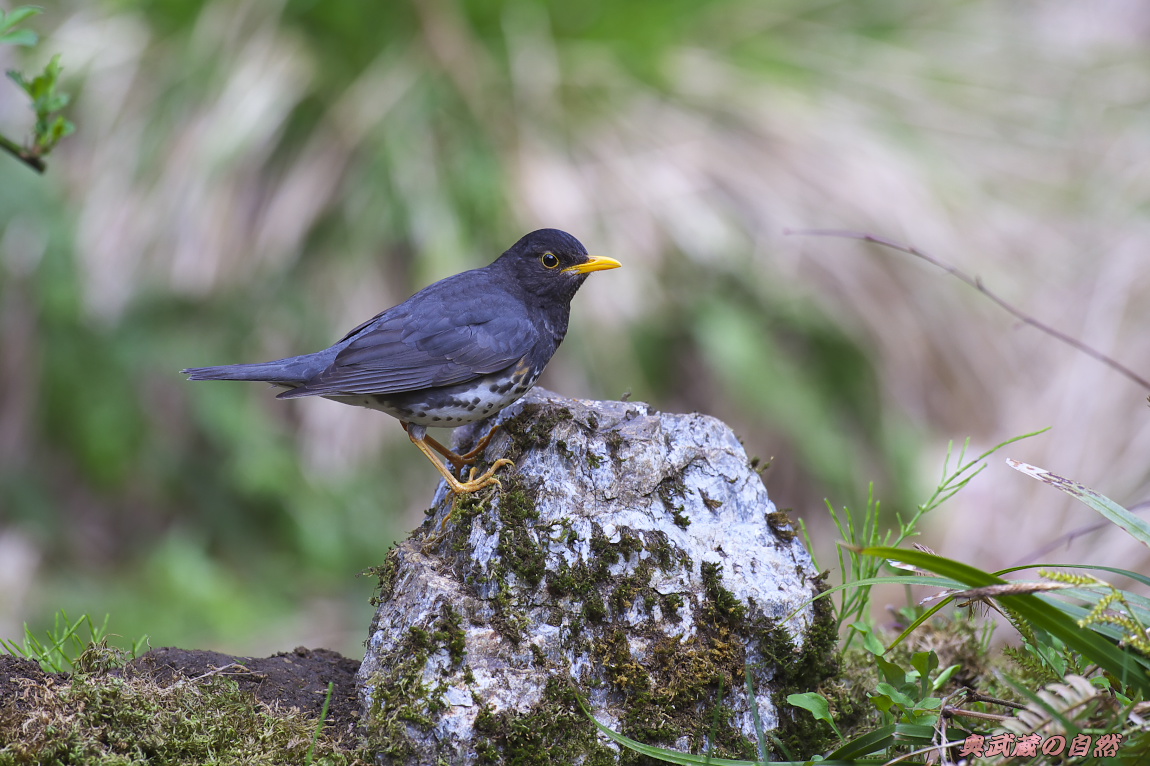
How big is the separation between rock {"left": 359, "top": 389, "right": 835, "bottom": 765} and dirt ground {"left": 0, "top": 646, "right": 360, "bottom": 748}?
0.38 ft

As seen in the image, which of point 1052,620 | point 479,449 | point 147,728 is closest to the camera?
point 1052,620

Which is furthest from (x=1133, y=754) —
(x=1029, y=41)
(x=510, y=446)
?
(x=1029, y=41)

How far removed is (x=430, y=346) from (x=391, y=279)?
3254 mm

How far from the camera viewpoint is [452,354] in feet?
11.7

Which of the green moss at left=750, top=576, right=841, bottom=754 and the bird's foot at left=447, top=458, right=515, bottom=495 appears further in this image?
the bird's foot at left=447, top=458, right=515, bottom=495

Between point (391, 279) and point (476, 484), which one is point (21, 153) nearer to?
point (476, 484)

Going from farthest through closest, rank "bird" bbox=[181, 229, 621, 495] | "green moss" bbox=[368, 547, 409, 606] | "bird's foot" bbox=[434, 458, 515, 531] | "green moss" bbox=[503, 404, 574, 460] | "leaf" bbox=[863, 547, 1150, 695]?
1. "bird" bbox=[181, 229, 621, 495]
2. "green moss" bbox=[503, 404, 574, 460]
3. "bird's foot" bbox=[434, 458, 515, 531]
4. "green moss" bbox=[368, 547, 409, 606]
5. "leaf" bbox=[863, 547, 1150, 695]

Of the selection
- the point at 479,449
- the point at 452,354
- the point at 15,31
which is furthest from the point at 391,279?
the point at 15,31

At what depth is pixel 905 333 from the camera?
6871 millimetres

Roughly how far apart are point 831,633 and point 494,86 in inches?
223

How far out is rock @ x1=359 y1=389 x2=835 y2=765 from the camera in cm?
226

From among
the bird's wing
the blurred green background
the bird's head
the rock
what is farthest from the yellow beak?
the blurred green background

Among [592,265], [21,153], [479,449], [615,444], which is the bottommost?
[615,444]

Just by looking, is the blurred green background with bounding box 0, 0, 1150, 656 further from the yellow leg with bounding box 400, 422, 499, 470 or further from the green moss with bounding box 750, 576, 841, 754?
the green moss with bounding box 750, 576, 841, 754
